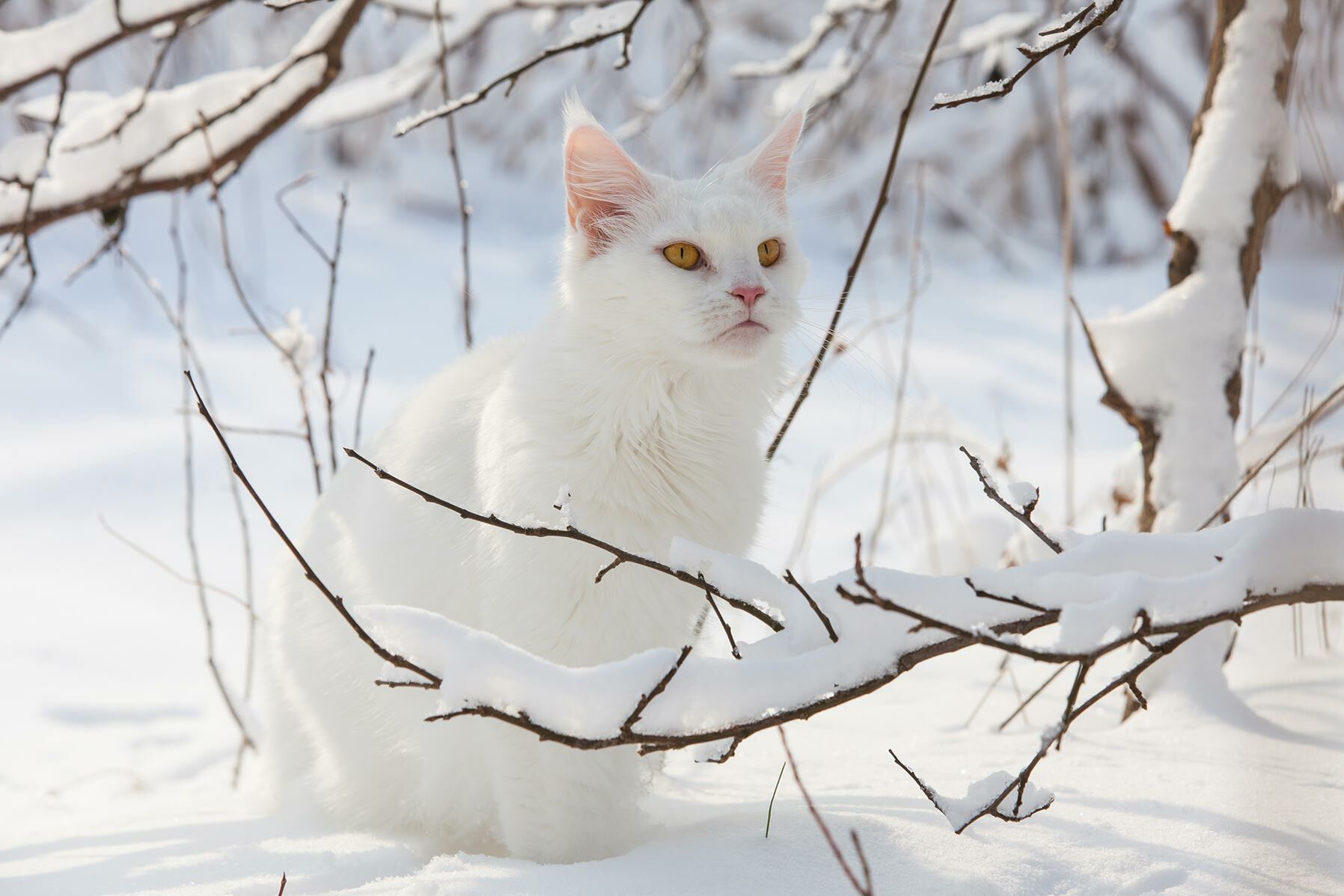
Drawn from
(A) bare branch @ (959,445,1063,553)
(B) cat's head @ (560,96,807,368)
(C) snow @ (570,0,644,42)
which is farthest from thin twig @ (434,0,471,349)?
(A) bare branch @ (959,445,1063,553)

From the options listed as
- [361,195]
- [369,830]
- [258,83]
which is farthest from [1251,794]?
[361,195]

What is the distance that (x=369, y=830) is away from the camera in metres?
1.78

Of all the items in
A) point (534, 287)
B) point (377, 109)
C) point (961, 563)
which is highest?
point (534, 287)

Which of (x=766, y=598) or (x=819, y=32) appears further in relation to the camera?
(x=819, y=32)

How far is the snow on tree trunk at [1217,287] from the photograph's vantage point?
74.7 inches

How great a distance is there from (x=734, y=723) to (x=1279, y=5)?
1.84 meters

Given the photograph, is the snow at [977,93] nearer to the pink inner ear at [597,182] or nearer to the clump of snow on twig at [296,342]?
the pink inner ear at [597,182]

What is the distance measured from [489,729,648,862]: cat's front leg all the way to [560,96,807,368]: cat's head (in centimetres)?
64

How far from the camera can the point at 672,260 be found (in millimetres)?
1611

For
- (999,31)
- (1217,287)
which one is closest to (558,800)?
(1217,287)

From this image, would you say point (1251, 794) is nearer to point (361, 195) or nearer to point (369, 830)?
point (369, 830)

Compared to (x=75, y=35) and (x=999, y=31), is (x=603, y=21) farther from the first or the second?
(x=999, y=31)

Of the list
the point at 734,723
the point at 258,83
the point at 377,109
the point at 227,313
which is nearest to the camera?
the point at 734,723

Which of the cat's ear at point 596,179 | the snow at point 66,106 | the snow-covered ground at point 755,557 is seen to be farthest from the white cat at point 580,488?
the snow at point 66,106
